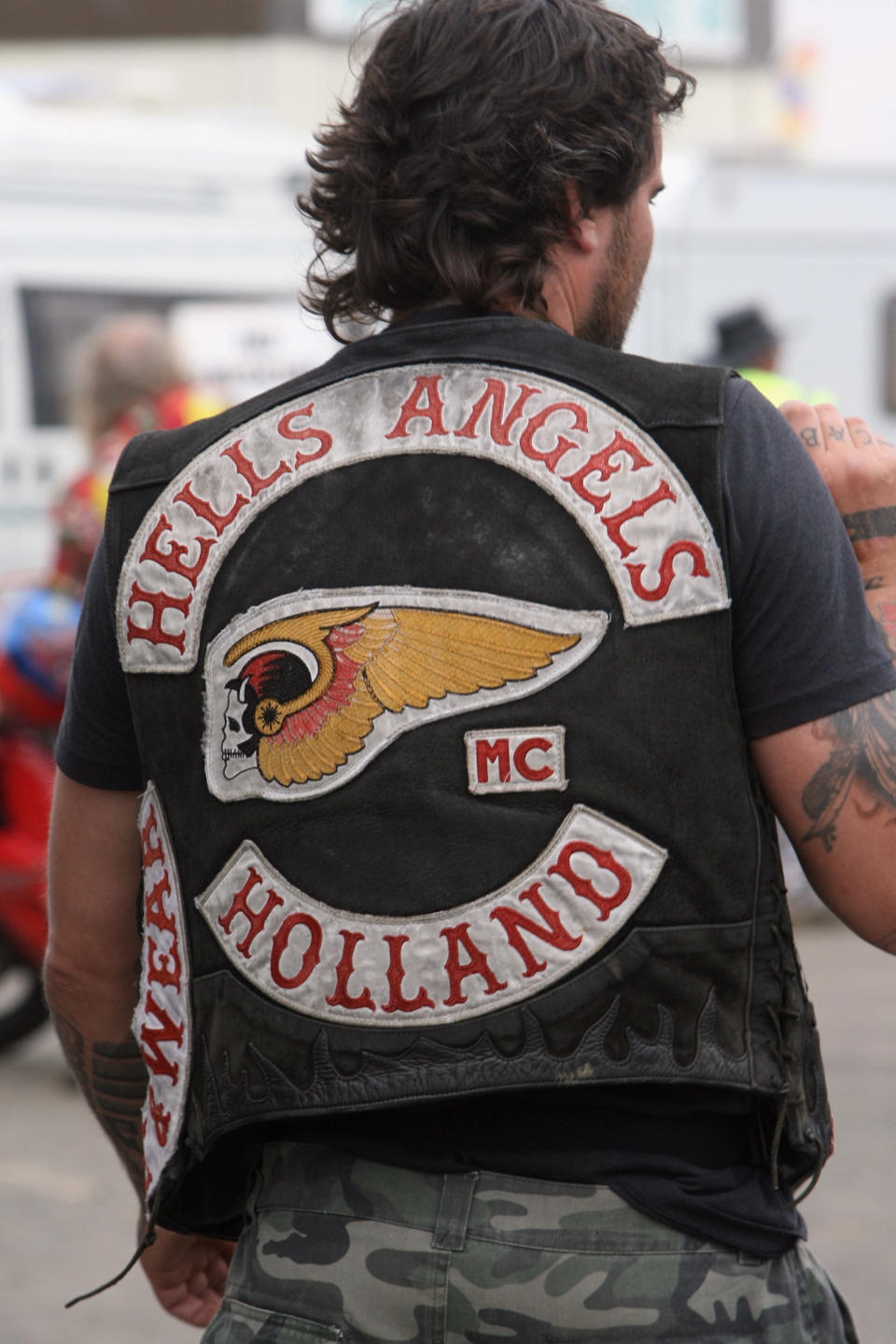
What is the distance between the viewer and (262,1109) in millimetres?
1483

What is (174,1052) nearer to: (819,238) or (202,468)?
(202,468)

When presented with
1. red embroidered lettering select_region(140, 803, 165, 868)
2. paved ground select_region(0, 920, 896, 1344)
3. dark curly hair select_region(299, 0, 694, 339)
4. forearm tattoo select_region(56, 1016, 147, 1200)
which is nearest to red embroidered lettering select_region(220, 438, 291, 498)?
dark curly hair select_region(299, 0, 694, 339)

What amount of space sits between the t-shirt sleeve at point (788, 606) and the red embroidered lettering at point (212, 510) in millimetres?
435

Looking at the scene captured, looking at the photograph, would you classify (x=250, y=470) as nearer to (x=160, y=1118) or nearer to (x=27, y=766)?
(x=160, y=1118)

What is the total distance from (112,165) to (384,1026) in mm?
7866

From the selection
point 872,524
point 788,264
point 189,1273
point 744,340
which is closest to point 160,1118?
point 189,1273

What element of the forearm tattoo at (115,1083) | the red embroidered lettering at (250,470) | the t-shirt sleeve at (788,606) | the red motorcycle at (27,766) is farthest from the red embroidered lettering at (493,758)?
the red motorcycle at (27,766)

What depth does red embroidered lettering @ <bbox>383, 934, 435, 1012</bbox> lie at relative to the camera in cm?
143

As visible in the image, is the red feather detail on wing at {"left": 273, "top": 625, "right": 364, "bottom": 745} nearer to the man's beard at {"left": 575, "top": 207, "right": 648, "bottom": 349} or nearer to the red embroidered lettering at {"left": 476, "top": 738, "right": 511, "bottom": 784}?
the red embroidered lettering at {"left": 476, "top": 738, "right": 511, "bottom": 784}

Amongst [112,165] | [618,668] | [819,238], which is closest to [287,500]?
[618,668]

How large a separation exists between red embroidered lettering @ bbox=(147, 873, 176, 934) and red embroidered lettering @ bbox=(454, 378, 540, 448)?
500 millimetres

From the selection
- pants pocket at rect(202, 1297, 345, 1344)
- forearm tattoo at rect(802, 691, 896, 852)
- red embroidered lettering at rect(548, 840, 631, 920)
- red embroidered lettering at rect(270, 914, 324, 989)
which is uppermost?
forearm tattoo at rect(802, 691, 896, 852)

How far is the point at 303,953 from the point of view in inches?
57.8

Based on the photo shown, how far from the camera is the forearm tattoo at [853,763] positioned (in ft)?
4.62
